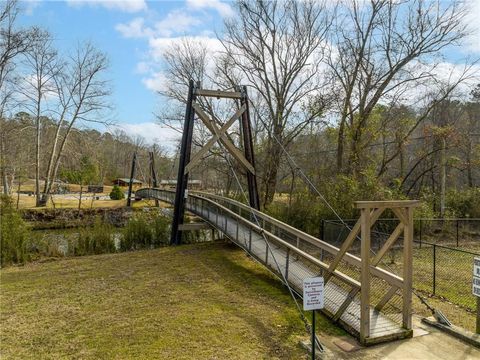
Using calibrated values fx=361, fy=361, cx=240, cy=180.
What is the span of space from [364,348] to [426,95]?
16.2 m

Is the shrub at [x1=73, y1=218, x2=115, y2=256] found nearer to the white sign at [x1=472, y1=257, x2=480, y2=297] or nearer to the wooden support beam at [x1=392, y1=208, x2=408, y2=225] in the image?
the wooden support beam at [x1=392, y1=208, x2=408, y2=225]

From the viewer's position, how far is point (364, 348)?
14.6 feet

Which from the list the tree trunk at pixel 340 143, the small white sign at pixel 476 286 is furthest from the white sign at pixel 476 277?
the tree trunk at pixel 340 143

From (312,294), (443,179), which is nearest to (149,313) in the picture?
(312,294)

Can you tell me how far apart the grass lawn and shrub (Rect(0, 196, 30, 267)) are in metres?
1.24

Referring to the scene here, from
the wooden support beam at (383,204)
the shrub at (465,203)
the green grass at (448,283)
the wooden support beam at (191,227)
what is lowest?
the green grass at (448,283)

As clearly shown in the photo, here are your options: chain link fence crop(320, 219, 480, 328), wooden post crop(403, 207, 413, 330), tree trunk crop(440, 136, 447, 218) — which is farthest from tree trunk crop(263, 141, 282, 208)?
wooden post crop(403, 207, 413, 330)

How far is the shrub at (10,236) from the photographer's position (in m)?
10.2

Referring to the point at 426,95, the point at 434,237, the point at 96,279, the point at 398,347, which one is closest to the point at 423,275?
the point at 398,347

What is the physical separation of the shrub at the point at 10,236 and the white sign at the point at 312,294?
377 inches

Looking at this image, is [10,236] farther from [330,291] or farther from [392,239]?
[392,239]

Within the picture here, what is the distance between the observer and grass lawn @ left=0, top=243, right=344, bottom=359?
447 centimetres

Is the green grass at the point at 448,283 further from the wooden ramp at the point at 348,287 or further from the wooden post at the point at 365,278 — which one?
the wooden post at the point at 365,278

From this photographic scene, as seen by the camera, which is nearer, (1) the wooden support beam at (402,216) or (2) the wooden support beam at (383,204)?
(2) the wooden support beam at (383,204)
